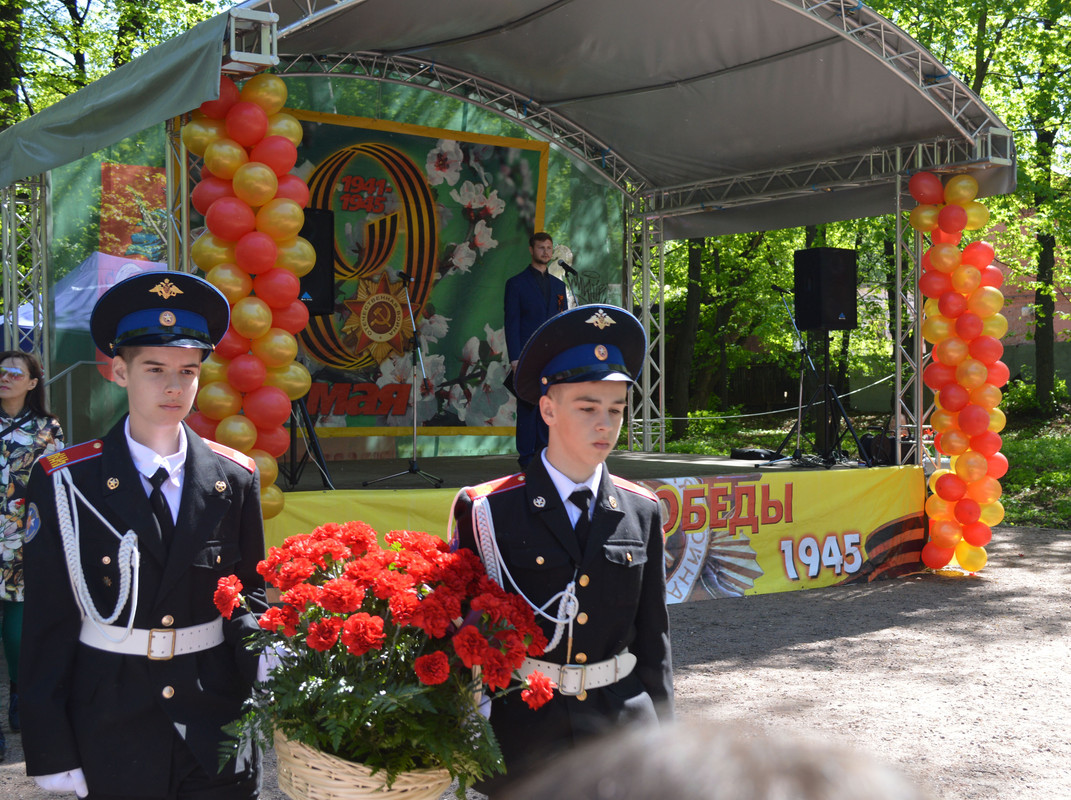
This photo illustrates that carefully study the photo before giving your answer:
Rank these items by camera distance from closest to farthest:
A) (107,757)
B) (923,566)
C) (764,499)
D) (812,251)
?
(107,757)
(764,499)
(923,566)
(812,251)

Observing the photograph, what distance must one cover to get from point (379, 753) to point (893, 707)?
157 inches

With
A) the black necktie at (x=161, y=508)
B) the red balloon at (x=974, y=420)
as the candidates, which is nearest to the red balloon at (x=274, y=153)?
the black necktie at (x=161, y=508)

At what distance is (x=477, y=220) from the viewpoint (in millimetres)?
10984

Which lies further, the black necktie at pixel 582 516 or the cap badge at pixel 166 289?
the cap badge at pixel 166 289

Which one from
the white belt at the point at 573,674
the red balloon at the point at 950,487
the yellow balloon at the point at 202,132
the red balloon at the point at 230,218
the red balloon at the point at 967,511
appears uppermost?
the yellow balloon at the point at 202,132

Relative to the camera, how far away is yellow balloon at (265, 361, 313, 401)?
579cm

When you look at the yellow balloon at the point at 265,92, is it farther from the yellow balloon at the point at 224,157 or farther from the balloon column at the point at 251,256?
the yellow balloon at the point at 224,157

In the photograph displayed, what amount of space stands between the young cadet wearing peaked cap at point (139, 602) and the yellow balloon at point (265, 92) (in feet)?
A: 12.6

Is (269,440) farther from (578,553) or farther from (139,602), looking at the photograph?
Answer: (578,553)

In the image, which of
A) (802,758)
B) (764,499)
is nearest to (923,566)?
(764,499)

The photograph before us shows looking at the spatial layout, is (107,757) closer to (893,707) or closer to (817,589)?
(893,707)

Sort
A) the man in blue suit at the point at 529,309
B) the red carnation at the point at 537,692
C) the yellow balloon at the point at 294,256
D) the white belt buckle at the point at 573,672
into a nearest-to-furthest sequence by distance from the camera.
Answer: the red carnation at the point at 537,692, the white belt buckle at the point at 573,672, the yellow balloon at the point at 294,256, the man in blue suit at the point at 529,309

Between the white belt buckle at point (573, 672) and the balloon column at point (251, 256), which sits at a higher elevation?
the balloon column at point (251, 256)

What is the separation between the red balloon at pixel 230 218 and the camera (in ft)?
18.5
